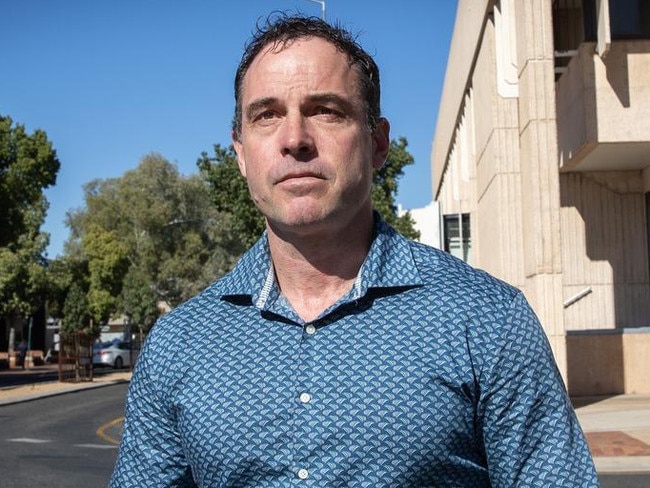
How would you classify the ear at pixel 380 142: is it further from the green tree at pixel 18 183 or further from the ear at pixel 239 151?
the green tree at pixel 18 183

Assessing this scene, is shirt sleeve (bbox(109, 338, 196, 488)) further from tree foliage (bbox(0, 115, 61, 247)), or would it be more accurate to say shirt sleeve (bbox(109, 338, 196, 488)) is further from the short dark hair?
tree foliage (bbox(0, 115, 61, 247))

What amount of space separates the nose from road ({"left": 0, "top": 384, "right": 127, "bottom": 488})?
874cm

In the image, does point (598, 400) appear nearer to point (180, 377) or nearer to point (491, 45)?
→ point (491, 45)

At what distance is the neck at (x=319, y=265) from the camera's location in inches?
91.0

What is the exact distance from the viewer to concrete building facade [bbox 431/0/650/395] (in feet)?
56.4

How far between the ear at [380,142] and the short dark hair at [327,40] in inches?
1.1

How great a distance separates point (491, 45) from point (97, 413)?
11775mm

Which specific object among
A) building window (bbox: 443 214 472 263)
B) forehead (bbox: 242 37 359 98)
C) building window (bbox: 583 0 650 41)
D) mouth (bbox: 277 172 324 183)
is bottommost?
mouth (bbox: 277 172 324 183)

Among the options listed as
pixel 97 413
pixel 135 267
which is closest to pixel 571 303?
pixel 97 413

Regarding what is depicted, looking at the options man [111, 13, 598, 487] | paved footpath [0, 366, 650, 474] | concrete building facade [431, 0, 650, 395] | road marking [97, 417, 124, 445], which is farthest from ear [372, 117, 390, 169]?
concrete building facade [431, 0, 650, 395]

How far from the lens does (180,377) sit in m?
2.29

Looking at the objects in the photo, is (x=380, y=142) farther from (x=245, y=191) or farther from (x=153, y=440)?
(x=245, y=191)

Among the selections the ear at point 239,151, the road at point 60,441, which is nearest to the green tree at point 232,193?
the road at point 60,441

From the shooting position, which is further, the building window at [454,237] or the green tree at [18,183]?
the green tree at [18,183]
